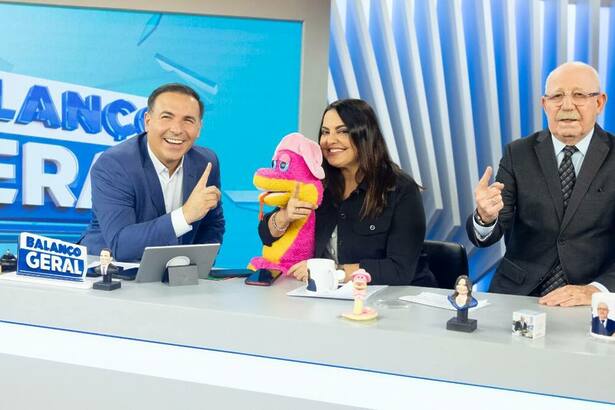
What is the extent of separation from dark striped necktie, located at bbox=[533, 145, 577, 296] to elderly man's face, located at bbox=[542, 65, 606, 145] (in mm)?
76

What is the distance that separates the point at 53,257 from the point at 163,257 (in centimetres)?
34

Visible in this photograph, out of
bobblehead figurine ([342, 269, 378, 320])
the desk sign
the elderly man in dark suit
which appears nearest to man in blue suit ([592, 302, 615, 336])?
bobblehead figurine ([342, 269, 378, 320])

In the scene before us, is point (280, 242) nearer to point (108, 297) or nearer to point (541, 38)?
point (108, 297)

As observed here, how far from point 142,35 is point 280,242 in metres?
2.54

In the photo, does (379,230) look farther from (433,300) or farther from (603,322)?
(603,322)

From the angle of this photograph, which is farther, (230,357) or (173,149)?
(173,149)

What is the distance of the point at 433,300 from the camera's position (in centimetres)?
210

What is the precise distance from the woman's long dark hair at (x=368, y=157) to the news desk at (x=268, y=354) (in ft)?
2.12

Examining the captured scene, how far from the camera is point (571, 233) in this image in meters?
2.66

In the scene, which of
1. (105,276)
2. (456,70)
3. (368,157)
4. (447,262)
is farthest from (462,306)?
(456,70)

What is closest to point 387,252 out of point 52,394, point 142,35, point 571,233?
point 571,233

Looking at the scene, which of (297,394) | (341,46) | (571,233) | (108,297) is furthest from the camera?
(341,46)

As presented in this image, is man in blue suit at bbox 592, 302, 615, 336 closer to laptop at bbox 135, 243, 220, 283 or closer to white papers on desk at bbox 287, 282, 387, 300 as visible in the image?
white papers on desk at bbox 287, 282, 387, 300

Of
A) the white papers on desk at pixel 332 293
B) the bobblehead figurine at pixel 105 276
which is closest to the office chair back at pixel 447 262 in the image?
the white papers on desk at pixel 332 293
